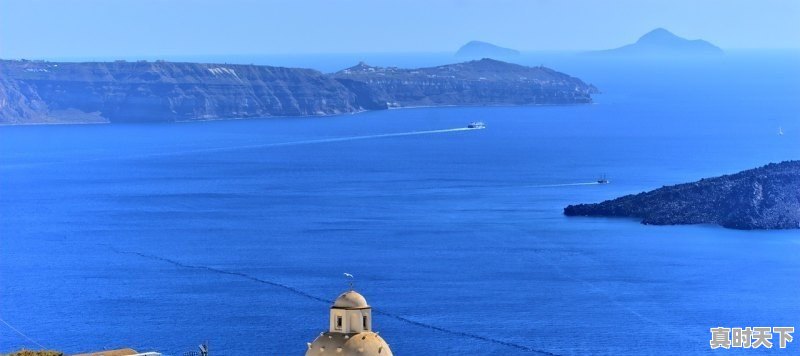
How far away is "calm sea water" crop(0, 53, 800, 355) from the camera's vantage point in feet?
188

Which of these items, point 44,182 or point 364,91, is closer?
point 44,182

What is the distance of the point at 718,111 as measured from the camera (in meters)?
184

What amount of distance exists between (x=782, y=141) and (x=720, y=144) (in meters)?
5.51

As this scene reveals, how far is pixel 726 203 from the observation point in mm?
86812

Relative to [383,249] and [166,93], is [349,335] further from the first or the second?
[166,93]

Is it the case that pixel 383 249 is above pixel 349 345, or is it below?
below

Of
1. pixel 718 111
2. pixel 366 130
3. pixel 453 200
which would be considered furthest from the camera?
pixel 718 111

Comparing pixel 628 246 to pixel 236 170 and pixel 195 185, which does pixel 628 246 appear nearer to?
pixel 195 185

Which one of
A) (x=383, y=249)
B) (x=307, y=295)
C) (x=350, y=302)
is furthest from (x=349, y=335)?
(x=383, y=249)

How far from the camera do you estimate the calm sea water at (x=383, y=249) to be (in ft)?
188

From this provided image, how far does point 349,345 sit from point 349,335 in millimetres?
300

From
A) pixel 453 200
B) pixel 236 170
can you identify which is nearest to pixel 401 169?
pixel 236 170

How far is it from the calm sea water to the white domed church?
25.9 m

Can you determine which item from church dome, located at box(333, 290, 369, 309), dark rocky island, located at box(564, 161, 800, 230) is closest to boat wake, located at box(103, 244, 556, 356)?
dark rocky island, located at box(564, 161, 800, 230)
